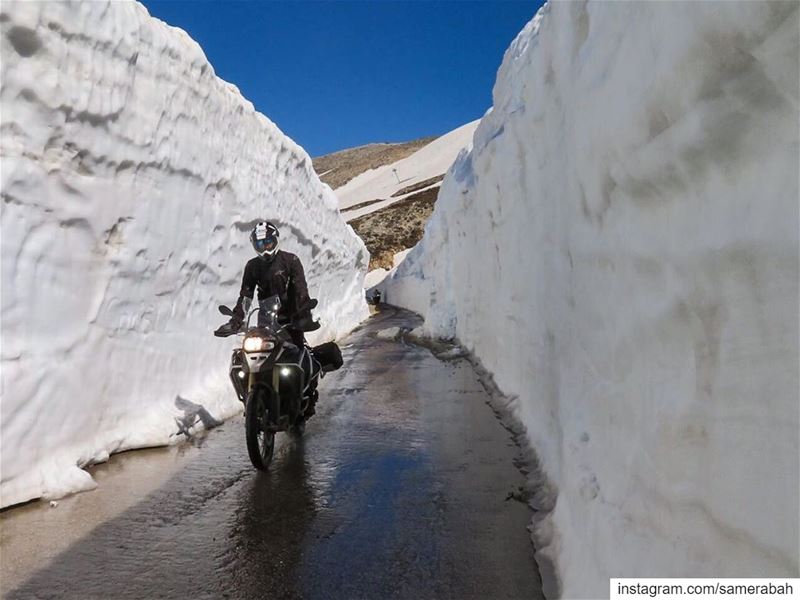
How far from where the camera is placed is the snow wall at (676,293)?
1569mm

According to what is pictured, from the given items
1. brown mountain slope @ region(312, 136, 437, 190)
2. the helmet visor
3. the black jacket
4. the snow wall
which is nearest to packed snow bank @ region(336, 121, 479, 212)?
brown mountain slope @ region(312, 136, 437, 190)

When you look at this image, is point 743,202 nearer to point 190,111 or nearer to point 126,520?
point 126,520

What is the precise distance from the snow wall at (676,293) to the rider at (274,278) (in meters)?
2.30

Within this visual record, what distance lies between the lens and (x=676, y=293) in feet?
6.90

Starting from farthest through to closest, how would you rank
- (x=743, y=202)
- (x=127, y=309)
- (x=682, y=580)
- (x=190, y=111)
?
(x=190, y=111), (x=127, y=309), (x=682, y=580), (x=743, y=202)

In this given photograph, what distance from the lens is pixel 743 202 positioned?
5.54 ft

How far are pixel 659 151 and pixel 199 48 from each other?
6.53 m

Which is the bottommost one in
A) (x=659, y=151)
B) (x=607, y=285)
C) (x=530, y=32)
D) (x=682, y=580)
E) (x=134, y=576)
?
(x=134, y=576)

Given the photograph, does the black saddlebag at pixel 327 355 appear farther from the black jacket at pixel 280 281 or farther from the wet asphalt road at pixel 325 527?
the black jacket at pixel 280 281

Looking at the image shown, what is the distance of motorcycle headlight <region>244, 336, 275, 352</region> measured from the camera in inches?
188

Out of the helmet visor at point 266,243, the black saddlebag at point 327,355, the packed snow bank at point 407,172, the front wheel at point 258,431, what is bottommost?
the front wheel at point 258,431

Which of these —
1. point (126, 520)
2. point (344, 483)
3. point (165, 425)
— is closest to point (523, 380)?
point (344, 483)

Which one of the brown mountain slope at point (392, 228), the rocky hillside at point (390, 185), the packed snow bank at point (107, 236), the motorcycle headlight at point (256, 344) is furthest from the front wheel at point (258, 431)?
the brown mountain slope at point (392, 228)

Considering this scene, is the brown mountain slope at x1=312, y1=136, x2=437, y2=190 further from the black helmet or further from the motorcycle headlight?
the motorcycle headlight
